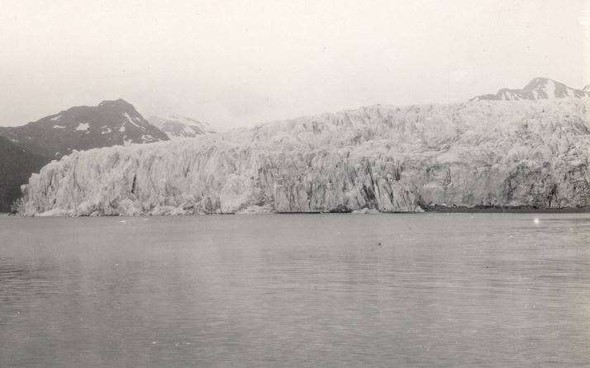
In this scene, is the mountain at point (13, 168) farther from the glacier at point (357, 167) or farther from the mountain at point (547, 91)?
the mountain at point (547, 91)

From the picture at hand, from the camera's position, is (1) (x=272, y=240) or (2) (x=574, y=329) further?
(1) (x=272, y=240)

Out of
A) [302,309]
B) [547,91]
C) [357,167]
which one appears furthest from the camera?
[547,91]

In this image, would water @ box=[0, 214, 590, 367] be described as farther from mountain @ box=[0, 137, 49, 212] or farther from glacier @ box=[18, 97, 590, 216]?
mountain @ box=[0, 137, 49, 212]

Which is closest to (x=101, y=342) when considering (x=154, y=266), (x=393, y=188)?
(x=154, y=266)

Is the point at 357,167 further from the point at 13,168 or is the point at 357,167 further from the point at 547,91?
the point at 13,168

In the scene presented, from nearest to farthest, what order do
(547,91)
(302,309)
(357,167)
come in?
(302,309) < (357,167) < (547,91)

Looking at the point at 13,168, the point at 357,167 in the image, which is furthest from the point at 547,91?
the point at 13,168

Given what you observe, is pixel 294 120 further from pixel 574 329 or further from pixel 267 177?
pixel 574 329
